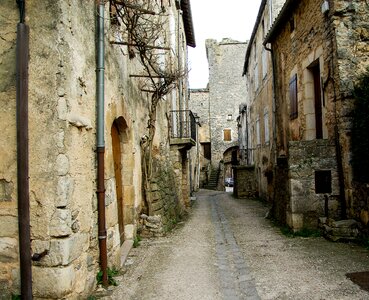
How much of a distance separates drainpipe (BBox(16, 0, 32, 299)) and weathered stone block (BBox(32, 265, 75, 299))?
0.24 ft

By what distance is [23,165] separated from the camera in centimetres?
334

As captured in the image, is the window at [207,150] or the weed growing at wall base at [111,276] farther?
the window at [207,150]

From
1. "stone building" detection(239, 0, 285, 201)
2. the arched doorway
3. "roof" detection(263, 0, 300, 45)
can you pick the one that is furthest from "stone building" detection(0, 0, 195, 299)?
"stone building" detection(239, 0, 285, 201)

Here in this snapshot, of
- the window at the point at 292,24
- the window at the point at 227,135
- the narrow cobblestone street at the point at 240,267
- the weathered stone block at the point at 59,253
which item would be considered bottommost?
the narrow cobblestone street at the point at 240,267

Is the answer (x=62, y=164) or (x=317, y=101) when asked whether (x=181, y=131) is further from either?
(x=62, y=164)

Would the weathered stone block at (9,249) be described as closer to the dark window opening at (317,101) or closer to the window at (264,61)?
the dark window opening at (317,101)

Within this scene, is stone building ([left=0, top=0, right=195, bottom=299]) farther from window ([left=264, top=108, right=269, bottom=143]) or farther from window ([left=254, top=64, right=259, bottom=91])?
window ([left=254, top=64, right=259, bottom=91])

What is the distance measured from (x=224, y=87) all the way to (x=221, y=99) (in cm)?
127

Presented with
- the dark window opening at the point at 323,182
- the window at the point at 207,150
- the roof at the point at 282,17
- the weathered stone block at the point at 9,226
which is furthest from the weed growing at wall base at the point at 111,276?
the window at the point at 207,150

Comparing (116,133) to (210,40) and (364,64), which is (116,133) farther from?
(210,40)

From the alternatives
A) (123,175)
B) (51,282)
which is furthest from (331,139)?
(51,282)

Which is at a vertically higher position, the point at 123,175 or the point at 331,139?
the point at 331,139

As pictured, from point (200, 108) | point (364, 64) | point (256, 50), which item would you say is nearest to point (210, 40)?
point (200, 108)

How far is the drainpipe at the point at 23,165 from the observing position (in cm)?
333
